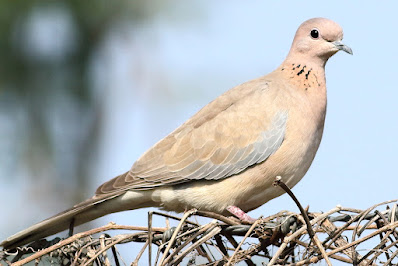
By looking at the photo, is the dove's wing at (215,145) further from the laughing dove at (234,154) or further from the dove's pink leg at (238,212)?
the dove's pink leg at (238,212)

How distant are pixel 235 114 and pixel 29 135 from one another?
144 inches

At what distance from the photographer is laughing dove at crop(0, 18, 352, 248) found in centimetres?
500

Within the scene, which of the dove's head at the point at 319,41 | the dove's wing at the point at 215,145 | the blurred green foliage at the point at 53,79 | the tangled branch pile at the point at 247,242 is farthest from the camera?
the blurred green foliage at the point at 53,79

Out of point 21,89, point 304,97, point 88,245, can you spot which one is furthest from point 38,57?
point 88,245

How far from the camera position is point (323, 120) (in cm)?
527

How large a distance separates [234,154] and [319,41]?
104cm

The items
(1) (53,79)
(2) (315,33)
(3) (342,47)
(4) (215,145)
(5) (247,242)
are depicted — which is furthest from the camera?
(1) (53,79)

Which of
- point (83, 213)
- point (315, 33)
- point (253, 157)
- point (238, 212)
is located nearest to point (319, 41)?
point (315, 33)

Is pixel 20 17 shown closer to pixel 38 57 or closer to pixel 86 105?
pixel 38 57

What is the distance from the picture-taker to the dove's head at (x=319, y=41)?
5.51 m

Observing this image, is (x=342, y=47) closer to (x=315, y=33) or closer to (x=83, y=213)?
(x=315, y=33)

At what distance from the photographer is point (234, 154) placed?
5184mm

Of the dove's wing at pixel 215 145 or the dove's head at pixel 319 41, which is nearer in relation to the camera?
the dove's wing at pixel 215 145

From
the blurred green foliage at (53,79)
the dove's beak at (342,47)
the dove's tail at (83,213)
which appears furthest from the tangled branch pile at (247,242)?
the blurred green foliage at (53,79)
